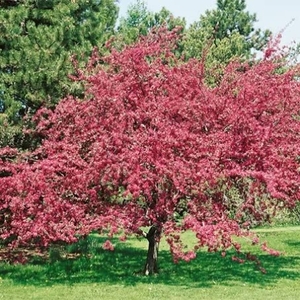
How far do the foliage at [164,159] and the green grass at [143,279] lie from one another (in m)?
0.90

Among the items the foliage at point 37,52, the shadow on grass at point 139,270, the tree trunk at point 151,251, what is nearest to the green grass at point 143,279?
the shadow on grass at point 139,270

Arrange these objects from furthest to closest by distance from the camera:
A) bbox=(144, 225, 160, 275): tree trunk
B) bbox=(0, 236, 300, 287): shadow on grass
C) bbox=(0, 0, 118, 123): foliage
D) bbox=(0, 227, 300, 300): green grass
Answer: bbox=(0, 0, 118, 123): foliage → bbox=(144, 225, 160, 275): tree trunk → bbox=(0, 236, 300, 287): shadow on grass → bbox=(0, 227, 300, 300): green grass

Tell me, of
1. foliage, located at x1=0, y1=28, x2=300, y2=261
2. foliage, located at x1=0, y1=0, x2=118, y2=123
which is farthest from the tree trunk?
foliage, located at x1=0, y1=0, x2=118, y2=123

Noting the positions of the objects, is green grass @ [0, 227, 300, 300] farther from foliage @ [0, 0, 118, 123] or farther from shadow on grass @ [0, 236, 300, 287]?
foliage @ [0, 0, 118, 123]

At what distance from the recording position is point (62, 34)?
43.6ft

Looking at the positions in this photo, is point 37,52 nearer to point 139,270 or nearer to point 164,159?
point 164,159

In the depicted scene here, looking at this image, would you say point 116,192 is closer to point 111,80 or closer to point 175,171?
point 175,171

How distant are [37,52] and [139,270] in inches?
224

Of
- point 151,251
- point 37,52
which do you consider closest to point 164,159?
point 151,251

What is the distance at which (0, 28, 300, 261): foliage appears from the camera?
9805mm

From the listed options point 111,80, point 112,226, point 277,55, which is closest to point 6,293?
point 112,226

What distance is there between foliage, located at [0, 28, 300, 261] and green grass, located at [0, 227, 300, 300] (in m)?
0.90

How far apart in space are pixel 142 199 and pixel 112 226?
3.58 ft

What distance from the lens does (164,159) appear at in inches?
382
